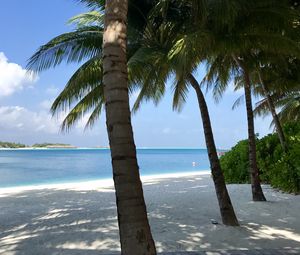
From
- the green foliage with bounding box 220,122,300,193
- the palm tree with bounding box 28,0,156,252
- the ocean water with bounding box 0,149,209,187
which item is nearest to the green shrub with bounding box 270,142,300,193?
the green foliage with bounding box 220,122,300,193

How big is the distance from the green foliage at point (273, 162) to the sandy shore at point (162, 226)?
0.77 meters

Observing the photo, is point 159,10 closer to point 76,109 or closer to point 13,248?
point 76,109

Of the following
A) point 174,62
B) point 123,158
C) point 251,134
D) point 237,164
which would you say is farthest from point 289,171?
point 123,158

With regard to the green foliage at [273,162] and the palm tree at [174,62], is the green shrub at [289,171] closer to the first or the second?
the green foliage at [273,162]

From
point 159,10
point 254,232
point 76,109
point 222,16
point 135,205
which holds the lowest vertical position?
point 254,232

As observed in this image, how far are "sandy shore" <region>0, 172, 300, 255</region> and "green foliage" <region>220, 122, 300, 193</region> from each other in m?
0.77

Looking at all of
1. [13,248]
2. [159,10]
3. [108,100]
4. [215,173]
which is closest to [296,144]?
[215,173]

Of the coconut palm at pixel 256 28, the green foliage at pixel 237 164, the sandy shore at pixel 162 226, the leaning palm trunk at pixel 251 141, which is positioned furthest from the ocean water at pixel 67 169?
the coconut palm at pixel 256 28

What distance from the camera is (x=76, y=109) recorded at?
36.9 feet

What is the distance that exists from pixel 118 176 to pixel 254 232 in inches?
186

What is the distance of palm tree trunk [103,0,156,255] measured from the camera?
3.58 m

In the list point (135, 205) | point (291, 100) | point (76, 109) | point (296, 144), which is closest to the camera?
point (135, 205)

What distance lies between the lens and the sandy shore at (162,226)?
6695 millimetres

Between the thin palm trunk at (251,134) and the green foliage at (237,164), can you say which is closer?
the thin palm trunk at (251,134)
